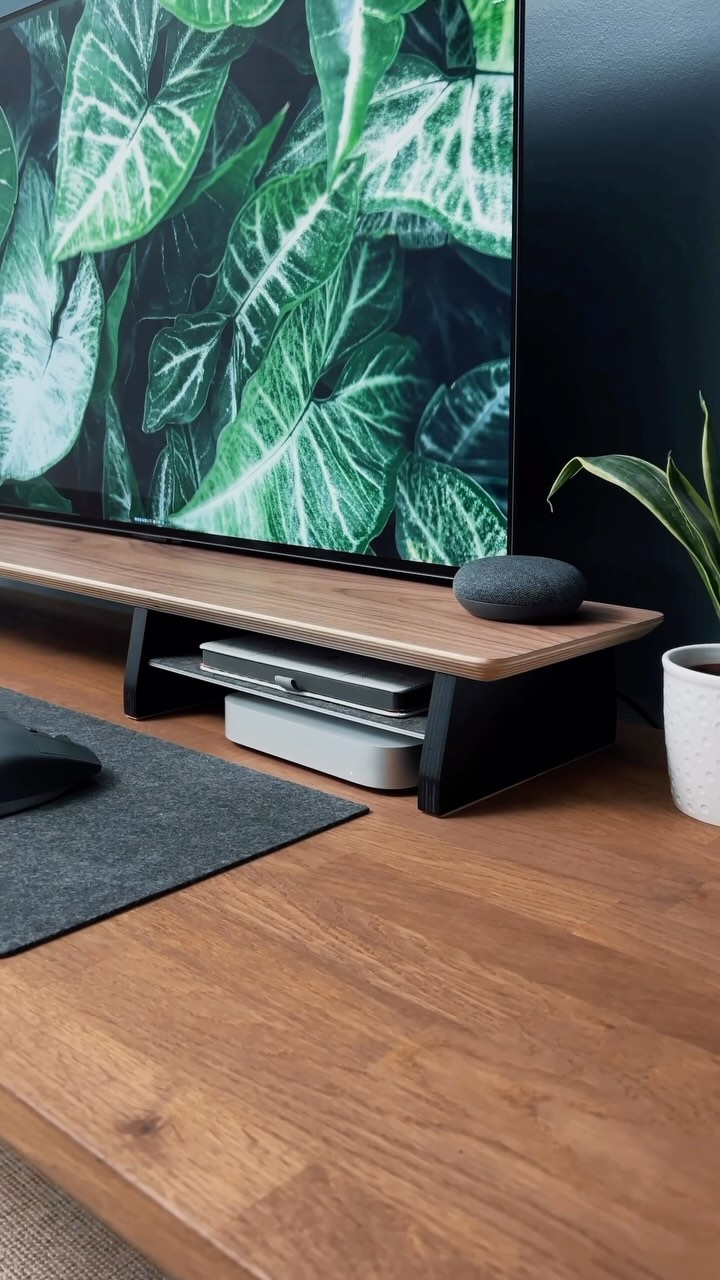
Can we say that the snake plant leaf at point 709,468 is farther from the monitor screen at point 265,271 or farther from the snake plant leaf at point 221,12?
the snake plant leaf at point 221,12

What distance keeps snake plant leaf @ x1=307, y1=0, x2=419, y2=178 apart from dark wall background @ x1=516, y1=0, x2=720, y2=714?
0.18 metres

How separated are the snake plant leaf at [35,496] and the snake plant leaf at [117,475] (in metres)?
0.10

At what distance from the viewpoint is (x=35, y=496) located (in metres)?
1.57

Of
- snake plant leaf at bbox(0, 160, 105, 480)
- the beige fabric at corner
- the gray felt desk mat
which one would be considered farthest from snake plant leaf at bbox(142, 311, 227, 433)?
the beige fabric at corner

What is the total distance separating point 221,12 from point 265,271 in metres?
0.29

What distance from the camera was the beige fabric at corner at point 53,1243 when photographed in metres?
0.70

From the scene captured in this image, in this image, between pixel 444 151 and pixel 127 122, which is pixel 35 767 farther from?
pixel 127 122

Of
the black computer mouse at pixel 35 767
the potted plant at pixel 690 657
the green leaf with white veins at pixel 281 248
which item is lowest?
the black computer mouse at pixel 35 767

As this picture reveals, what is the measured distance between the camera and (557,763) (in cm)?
97

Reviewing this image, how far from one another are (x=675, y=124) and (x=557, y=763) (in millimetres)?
602

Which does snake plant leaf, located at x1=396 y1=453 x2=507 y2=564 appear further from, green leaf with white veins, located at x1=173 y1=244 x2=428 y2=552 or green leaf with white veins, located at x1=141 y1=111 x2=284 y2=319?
green leaf with white veins, located at x1=141 y1=111 x2=284 y2=319

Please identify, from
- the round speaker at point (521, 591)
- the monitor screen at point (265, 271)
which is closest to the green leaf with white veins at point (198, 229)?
the monitor screen at point (265, 271)

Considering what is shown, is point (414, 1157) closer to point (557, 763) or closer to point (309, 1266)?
point (309, 1266)

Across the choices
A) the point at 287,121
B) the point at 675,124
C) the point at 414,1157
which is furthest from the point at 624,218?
the point at 414,1157
